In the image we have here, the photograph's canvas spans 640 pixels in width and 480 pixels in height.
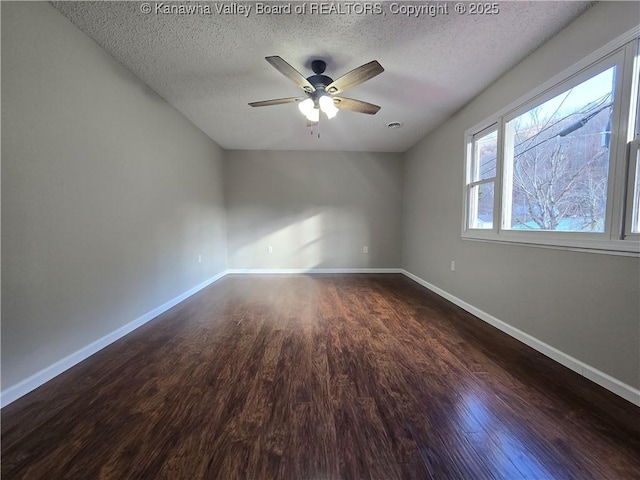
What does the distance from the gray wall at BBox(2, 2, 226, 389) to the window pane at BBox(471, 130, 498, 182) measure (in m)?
3.55

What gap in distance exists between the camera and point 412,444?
1088 millimetres

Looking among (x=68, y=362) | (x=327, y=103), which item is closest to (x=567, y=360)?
(x=327, y=103)

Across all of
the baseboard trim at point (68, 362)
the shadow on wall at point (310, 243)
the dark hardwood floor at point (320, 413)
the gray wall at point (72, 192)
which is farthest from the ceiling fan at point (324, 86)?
the shadow on wall at point (310, 243)

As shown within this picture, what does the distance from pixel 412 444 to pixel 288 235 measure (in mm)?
4014

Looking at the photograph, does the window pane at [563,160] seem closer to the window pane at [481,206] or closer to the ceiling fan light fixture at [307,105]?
the window pane at [481,206]

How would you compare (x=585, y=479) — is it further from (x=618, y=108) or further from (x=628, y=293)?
(x=618, y=108)

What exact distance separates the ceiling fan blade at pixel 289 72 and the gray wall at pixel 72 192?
138cm

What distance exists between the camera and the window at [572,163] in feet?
4.61

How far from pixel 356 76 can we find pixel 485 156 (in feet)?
5.78

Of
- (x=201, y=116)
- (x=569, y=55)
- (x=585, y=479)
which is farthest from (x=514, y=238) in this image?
(x=201, y=116)

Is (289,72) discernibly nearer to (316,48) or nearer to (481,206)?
(316,48)

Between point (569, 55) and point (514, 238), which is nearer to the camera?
point (569, 55)

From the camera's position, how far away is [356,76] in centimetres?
191

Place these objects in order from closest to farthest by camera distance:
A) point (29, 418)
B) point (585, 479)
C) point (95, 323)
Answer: point (585, 479)
point (29, 418)
point (95, 323)
